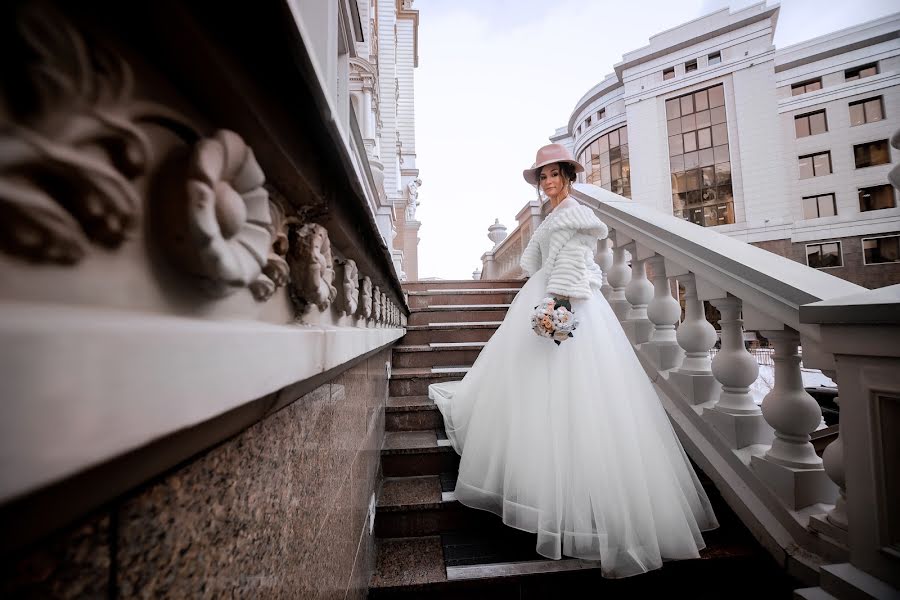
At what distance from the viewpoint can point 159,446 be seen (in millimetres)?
301

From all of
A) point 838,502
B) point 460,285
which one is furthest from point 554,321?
point 460,285

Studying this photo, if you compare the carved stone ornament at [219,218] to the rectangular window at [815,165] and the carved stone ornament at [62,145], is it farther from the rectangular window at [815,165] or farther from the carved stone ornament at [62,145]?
the rectangular window at [815,165]

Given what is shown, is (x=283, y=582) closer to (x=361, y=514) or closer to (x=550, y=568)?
(x=361, y=514)

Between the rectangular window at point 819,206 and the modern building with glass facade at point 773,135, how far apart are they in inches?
1.5

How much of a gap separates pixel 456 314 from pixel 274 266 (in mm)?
3327

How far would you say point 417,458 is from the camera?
2.16m

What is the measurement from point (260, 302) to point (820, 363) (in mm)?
1763

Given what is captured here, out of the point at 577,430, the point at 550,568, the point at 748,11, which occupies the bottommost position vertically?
the point at 550,568

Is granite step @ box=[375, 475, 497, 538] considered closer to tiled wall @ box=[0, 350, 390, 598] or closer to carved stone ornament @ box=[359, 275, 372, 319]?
tiled wall @ box=[0, 350, 390, 598]

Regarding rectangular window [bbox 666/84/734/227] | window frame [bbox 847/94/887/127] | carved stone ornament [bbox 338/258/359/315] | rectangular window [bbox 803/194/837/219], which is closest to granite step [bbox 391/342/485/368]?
carved stone ornament [bbox 338/258/359/315]

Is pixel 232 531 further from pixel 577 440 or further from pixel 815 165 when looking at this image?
pixel 815 165

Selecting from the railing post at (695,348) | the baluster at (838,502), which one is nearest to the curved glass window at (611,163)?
the railing post at (695,348)

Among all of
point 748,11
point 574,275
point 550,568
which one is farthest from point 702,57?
point 550,568

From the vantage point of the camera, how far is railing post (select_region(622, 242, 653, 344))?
2615mm
